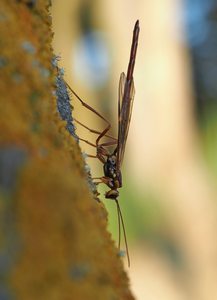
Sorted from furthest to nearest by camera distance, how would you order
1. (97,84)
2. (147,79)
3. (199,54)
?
(199,54), (97,84), (147,79)

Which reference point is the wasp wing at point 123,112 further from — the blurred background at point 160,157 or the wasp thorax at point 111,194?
the blurred background at point 160,157

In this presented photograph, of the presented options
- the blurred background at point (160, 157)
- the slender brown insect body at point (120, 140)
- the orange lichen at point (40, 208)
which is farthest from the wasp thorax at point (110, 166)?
the blurred background at point (160, 157)

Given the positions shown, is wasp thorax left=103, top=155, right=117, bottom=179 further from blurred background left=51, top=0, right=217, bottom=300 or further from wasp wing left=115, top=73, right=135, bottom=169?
blurred background left=51, top=0, right=217, bottom=300

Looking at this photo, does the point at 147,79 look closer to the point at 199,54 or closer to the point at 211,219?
the point at 211,219

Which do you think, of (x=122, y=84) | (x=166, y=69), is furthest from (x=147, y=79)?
(x=122, y=84)

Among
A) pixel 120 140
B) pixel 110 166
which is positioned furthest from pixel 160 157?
pixel 120 140

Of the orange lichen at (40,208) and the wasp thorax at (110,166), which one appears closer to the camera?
the orange lichen at (40,208)
